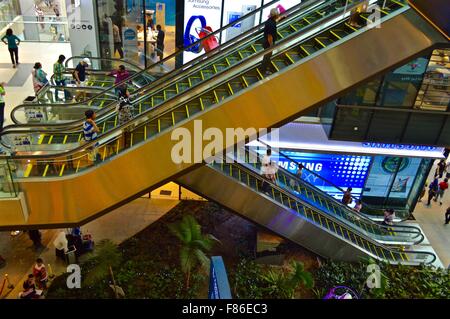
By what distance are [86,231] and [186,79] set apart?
6011 millimetres

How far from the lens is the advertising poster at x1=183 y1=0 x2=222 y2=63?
15477mm

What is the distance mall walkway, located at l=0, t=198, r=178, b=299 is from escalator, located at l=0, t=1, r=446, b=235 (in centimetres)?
298

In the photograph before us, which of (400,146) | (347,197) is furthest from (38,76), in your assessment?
(400,146)

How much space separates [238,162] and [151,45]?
23.1ft

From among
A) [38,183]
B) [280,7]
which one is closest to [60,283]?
[38,183]

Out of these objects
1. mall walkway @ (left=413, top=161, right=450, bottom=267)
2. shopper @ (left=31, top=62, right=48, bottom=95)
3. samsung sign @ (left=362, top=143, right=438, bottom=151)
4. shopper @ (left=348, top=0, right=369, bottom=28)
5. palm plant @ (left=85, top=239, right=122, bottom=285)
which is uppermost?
shopper @ (left=348, top=0, right=369, bottom=28)

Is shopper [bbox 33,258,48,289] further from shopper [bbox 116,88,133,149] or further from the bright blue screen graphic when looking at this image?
the bright blue screen graphic

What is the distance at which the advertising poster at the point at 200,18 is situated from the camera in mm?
15477

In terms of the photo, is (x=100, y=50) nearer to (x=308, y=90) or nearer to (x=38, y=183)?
(x=38, y=183)

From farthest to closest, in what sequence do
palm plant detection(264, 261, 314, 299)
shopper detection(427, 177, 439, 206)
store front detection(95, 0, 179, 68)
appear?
1. shopper detection(427, 177, 439, 206)
2. store front detection(95, 0, 179, 68)
3. palm plant detection(264, 261, 314, 299)

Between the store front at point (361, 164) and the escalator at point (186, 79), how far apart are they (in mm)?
3881

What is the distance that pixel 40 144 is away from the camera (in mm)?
9883

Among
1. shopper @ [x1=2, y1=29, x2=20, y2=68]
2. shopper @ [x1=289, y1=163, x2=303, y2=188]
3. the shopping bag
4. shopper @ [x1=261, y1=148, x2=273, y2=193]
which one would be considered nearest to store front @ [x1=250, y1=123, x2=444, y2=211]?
shopper @ [x1=289, y1=163, x2=303, y2=188]
